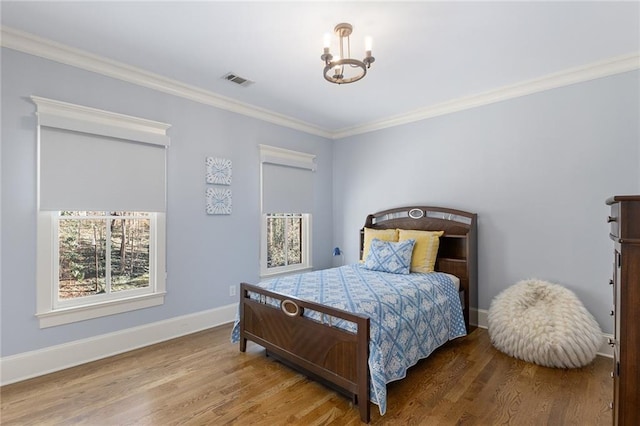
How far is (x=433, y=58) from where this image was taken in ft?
9.12

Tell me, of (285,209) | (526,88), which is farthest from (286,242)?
(526,88)

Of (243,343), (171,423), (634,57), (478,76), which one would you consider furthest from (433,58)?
(171,423)

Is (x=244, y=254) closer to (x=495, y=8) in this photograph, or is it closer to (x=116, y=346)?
(x=116, y=346)

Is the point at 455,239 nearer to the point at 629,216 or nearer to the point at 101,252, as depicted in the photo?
the point at 629,216

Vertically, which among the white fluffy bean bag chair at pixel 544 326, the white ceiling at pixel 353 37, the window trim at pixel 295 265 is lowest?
the white fluffy bean bag chair at pixel 544 326

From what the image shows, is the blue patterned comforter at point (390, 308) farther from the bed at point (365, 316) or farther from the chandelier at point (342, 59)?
the chandelier at point (342, 59)

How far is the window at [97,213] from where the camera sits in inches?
101

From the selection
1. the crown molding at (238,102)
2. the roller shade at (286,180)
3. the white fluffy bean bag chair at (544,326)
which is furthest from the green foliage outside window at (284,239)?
the white fluffy bean bag chair at (544,326)

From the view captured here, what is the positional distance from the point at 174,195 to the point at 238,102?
137 cm

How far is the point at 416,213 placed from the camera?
4070mm

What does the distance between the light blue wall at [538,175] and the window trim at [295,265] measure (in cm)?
139

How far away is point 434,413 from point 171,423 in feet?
5.46

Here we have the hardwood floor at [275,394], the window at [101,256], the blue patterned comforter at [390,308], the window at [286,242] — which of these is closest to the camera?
the hardwood floor at [275,394]

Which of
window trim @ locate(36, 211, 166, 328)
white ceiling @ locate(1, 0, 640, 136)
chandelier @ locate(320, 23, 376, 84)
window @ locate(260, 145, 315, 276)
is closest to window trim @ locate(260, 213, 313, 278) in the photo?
window @ locate(260, 145, 315, 276)
